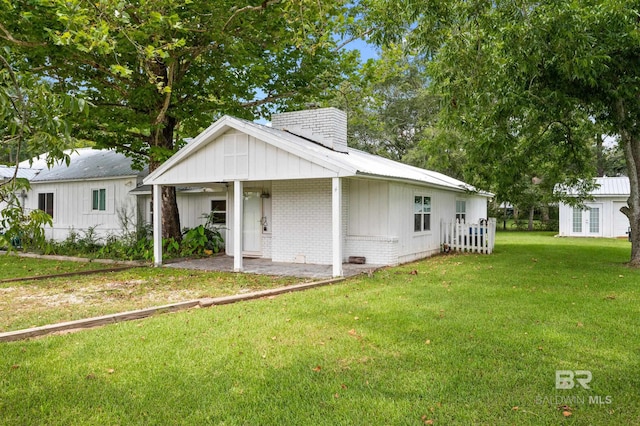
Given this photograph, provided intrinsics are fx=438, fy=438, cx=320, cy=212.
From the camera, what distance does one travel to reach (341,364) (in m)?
4.45

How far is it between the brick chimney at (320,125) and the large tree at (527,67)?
143 inches

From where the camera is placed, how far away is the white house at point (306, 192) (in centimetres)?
1048

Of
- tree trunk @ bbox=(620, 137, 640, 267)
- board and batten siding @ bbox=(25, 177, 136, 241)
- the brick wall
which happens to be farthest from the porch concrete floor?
tree trunk @ bbox=(620, 137, 640, 267)

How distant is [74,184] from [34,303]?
13.4 metres

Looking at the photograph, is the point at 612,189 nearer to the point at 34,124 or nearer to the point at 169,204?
the point at 169,204

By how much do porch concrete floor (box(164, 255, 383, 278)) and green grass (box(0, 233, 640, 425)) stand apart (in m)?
3.09

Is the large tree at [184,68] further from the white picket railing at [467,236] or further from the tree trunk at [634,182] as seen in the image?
the tree trunk at [634,182]

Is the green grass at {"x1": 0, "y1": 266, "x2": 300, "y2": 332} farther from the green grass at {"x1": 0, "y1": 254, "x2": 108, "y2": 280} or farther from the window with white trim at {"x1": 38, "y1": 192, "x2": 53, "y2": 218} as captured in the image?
the window with white trim at {"x1": 38, "y1": 192, "x2": 53, "y2": 218}

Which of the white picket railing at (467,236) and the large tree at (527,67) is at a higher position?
the large tree at (527,67)

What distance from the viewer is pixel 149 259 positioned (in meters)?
13.4

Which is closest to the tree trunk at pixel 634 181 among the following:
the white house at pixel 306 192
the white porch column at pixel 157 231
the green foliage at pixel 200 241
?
the white house at pixel 306 192

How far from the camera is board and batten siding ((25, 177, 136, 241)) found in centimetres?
1794

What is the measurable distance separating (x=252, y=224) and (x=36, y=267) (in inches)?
245

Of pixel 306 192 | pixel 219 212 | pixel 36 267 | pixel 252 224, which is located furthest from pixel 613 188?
pixel 36 267
